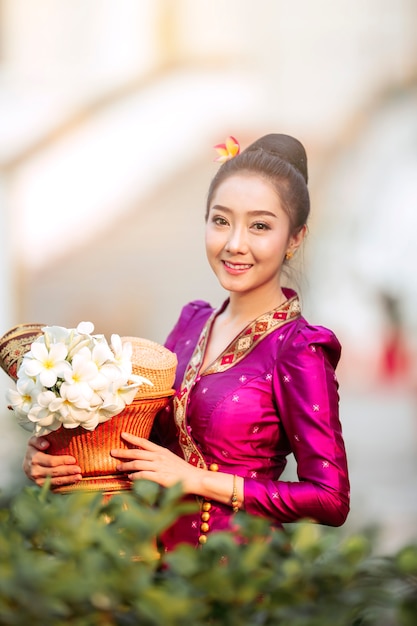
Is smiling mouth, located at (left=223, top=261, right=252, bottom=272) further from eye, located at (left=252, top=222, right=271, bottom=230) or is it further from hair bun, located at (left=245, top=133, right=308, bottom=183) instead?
hair bun, located at (left=245, top=133, right=308, bottom=183)

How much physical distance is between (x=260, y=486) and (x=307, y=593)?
852mm

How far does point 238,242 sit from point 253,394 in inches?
12.9

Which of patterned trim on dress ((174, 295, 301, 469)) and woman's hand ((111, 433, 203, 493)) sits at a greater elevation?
patterned trim on dress ((174, 295, 301, 469))

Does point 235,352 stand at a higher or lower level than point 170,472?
higher

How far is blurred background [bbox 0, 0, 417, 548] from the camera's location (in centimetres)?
910

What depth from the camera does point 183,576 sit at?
143 cm

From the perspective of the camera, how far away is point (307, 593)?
1443 mm

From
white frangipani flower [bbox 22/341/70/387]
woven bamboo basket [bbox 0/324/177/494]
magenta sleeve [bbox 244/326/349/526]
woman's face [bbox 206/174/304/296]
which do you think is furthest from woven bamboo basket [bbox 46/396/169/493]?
woman's face [bbox 206/174/304/296]

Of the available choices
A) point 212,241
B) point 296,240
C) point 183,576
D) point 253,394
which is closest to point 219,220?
point 212,241

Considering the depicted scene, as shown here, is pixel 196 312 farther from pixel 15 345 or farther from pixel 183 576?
pixel 183 576

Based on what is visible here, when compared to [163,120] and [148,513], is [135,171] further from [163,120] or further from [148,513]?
[148,513]

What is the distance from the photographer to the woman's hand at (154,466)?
224 centimetres

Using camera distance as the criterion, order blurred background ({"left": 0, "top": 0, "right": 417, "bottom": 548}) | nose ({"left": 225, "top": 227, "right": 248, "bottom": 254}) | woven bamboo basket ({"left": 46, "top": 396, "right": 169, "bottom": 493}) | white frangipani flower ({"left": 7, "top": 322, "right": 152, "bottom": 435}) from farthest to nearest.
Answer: blurred background ({"left": 0, "top": 0, "right": 417, "bottom": 548}), nose ({"left": 225, "top": 227, "right": 248, "bottom": 254}), woven bamboo basket ({"left": 46, "top": 396, "right": 169, "bottom": 493}), white frangipani flower ({"left": 7, "top": 322, "right": 152, "bottom": 435})

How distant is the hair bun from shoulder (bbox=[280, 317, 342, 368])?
39 cm
